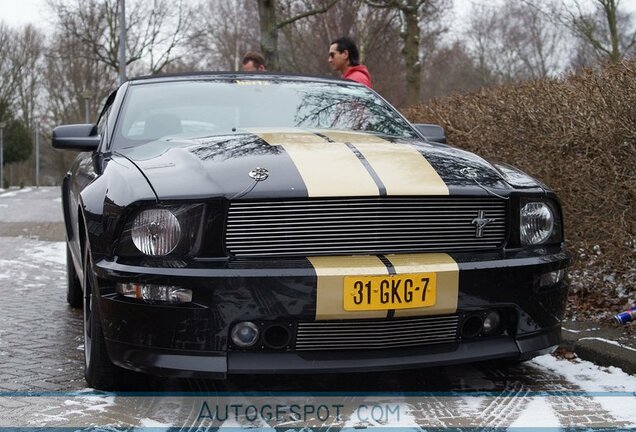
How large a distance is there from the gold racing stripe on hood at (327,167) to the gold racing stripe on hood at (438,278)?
0.93ft

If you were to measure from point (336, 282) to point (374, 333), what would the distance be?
0.29 m

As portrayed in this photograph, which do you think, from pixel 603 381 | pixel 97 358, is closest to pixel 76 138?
pixel 97 358

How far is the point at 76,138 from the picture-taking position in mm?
4398

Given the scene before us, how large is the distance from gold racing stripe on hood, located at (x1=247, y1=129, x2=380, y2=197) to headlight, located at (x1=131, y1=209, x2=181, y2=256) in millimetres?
530

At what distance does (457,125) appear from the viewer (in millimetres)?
7445

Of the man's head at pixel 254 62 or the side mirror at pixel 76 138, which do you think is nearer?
the side mirror at pixel 76 138

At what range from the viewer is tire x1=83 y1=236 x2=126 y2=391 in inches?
132

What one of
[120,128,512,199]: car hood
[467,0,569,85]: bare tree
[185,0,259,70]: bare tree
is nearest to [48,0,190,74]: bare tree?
[185,0,259,70]: bare tree

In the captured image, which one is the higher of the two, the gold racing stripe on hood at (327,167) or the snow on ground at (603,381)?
the gold racing stripe on hood at (327,167)

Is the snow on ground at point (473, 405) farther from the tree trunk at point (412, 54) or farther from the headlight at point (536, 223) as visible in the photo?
the tree trunk at point (412, 54)

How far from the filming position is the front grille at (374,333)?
9.98 ft

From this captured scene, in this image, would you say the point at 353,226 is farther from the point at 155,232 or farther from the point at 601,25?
the point at 601,25

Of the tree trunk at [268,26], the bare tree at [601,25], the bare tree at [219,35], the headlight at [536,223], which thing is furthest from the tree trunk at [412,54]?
the bare tree at [219,35]

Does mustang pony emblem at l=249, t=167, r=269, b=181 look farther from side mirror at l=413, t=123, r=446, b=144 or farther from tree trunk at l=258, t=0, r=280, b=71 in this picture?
tree trunk at l=258, t=0, r=280, b=71
